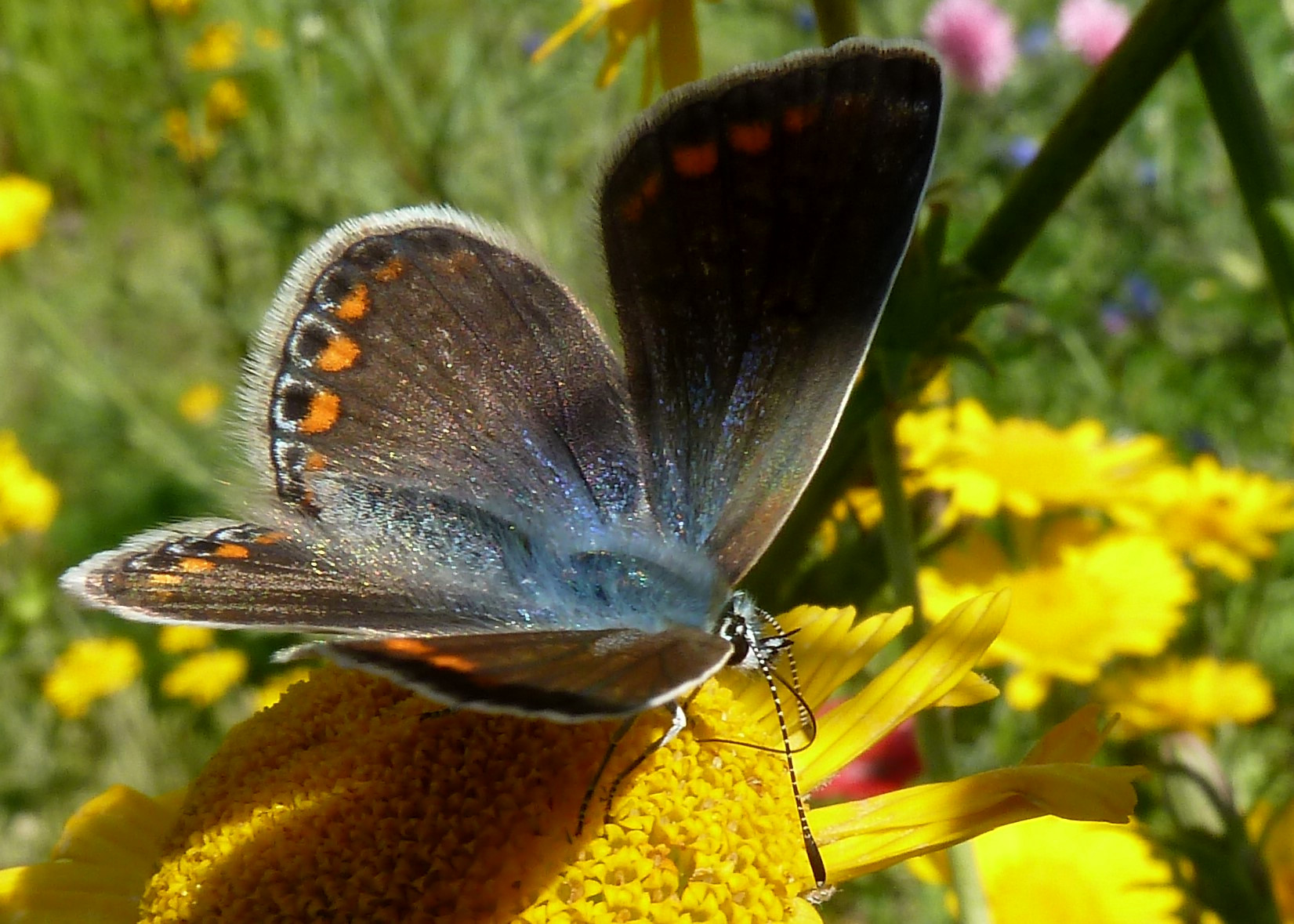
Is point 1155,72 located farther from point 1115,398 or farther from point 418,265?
point 1115,398

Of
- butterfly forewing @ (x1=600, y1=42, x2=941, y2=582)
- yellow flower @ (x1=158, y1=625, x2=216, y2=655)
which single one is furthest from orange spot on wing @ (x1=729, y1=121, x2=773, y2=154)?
yellow flower @ (x1=158, y1=625, x2=216, y2=655)

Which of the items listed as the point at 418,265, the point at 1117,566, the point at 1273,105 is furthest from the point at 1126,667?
the point at 1273,105

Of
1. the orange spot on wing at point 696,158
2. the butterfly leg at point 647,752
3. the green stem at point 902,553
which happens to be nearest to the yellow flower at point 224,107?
the orange spot on wing at point 696,158

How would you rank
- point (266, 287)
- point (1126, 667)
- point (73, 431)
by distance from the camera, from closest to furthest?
point (1126, 667) < point (266, 287) < point (73, 431)

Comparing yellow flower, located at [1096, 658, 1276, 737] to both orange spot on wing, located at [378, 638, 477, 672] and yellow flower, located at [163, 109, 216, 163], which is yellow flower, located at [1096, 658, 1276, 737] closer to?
orange spot on wing, located at [378, 638, 477, 672]

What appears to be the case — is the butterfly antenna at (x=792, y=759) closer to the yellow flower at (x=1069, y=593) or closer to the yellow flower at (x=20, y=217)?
the yellow flower at (x=1069, y=593)

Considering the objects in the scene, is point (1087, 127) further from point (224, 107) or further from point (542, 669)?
point (224, 107)

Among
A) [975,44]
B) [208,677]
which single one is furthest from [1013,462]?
[208,677]
